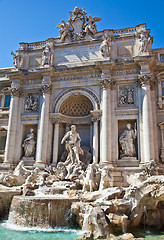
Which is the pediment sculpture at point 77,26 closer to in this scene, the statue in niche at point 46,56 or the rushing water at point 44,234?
the statue in niche at point 46,56

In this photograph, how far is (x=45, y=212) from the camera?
1182 cm

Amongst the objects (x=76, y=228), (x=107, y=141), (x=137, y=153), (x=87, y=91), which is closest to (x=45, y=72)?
(x=87, y=91)

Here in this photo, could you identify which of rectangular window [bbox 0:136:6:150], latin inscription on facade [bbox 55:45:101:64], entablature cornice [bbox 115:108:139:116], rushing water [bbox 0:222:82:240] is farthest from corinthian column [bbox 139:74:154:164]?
rectangular window [bbox 0:136:6:150]

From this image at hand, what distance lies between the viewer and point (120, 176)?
17250 mm

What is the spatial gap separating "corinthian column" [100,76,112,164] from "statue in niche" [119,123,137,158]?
0.97m

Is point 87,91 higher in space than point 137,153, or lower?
higher

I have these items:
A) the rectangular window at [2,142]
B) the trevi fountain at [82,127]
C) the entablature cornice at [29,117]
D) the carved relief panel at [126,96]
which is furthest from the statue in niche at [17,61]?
the carved relief panel at [126,96]

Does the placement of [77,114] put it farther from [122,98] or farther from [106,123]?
→ [122,98]

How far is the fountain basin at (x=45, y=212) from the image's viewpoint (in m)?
11.8

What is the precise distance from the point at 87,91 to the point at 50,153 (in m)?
5.99

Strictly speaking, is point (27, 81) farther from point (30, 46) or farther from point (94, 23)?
point (94, 23)

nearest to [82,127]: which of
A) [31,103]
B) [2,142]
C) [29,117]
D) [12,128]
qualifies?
[29,117]

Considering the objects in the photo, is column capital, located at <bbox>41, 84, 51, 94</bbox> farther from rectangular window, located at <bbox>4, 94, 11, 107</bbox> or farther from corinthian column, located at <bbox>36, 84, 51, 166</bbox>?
rectangular window, located at <bbox>4, 94, 11, 107</bbox>

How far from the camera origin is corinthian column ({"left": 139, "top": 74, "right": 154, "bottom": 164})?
17047mm
